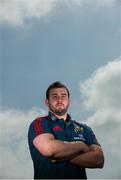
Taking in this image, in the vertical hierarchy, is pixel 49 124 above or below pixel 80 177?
above

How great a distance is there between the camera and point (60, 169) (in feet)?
18.1

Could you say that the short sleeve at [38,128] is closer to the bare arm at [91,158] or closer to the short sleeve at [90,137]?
the bare arm at [91,158]

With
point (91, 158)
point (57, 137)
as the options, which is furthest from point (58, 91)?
point (91, 158)

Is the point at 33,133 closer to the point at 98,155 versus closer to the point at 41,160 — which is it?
the point at 41,160

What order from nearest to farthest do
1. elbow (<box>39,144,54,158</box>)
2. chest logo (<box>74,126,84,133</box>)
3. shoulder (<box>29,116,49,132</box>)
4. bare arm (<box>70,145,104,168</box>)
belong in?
1. elbow (<box>39,144,54,158</box>)
2. bare arm (<box>70,145,104,168</box>)
3. shoulder (<box>29,116,49,132</box>)
4. chest logo (<box>74,126,84,133</box>)

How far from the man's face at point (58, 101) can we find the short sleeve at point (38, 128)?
10.2 inches

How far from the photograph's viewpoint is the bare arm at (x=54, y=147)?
545 cm

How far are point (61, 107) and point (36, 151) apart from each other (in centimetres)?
83

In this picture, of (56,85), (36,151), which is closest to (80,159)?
(36,151)

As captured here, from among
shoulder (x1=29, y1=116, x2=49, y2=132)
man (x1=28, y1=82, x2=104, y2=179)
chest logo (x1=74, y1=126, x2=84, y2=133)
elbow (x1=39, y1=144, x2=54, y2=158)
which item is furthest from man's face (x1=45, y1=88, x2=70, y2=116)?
elbow (x1=39, y1=144, x2=54, y2=158)

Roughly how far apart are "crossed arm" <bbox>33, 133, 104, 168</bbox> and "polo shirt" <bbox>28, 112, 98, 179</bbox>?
0.29 ft

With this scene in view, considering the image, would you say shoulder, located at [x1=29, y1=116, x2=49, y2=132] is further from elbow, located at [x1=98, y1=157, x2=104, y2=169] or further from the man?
elbow, located at [x1=98, y1=157, x2=104, y2=169]

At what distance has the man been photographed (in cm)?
550

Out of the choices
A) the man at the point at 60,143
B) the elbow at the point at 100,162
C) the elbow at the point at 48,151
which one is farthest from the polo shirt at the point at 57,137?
the elbow at the point at 100,162
